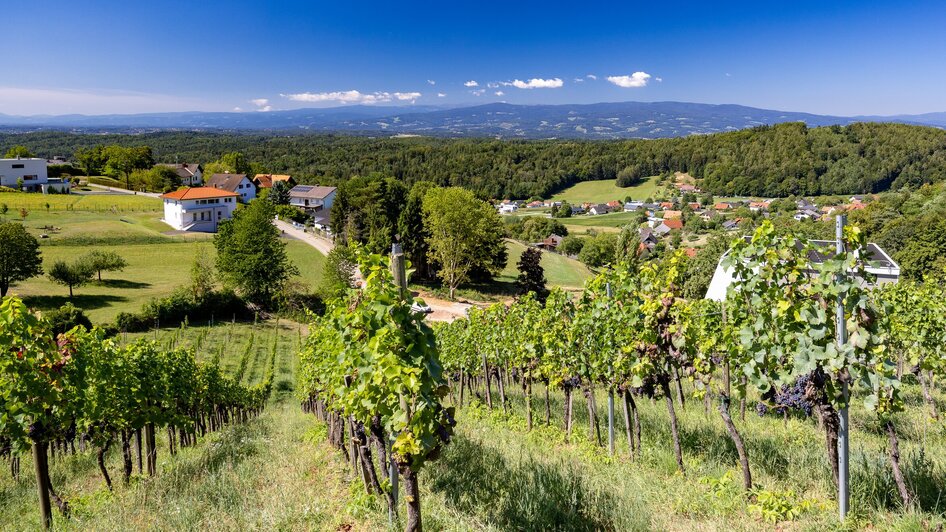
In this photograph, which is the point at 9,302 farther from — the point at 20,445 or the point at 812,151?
the point at 812,151

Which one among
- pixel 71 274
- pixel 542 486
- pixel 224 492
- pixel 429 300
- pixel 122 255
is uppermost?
pixel 542 486

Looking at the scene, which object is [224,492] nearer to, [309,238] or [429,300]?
[429,300]

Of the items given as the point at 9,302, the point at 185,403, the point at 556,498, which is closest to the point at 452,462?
the point at 556,498

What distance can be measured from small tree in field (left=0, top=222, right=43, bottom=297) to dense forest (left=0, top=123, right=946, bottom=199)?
6735 centimetres

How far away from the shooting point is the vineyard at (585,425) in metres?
4.54

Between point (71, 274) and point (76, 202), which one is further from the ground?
point (76, 202)

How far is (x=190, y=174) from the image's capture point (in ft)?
316

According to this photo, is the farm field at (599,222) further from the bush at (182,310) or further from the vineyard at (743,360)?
the vineyard at (743,360)

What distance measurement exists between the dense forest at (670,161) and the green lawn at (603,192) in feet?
10.0

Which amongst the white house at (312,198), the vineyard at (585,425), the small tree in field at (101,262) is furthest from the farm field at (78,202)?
the vineyard at (585,425)

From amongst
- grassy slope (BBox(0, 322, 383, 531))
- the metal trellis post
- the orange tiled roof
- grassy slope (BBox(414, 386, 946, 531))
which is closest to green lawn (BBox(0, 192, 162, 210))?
the orange tiled roof

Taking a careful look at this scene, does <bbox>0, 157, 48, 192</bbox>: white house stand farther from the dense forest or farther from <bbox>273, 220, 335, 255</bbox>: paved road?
<bbox>273, 220, 335, 255</bbox>: paved road

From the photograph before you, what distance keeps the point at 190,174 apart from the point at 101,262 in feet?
231

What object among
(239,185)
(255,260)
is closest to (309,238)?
(255,260)
